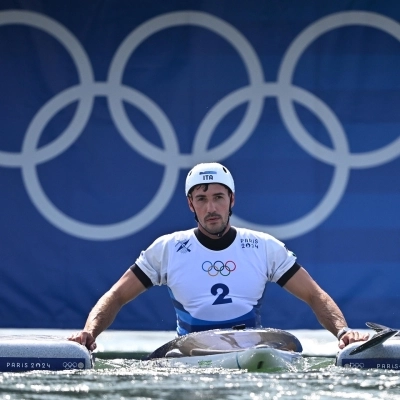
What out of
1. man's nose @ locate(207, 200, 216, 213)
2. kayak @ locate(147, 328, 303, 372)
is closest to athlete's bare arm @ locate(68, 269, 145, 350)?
kayak @ locate(147, 328, 303, 372)

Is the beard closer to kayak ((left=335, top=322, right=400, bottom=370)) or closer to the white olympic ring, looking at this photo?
kayak ((left=335, top=322, right=400, bottom=370))

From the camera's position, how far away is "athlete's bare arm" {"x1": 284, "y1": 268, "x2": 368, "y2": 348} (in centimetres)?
802

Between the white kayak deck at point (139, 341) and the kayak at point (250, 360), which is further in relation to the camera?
the white kayak deck at point (139, 341)

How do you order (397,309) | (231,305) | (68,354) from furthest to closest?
(397,309) → (231,305) → (68,354)

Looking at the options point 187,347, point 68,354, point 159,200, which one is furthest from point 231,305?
point 159,200

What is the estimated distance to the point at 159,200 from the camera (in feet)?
33.2

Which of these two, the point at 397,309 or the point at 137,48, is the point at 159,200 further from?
the point at 397,309

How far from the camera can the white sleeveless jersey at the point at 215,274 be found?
8.05 metres

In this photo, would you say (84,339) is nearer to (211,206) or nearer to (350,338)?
(211,206)

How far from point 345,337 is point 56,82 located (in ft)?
12.3

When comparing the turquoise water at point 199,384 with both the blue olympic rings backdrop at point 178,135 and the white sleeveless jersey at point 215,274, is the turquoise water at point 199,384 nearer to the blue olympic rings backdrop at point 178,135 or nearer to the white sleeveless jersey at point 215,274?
the white sleeveless jersey at point 215,274

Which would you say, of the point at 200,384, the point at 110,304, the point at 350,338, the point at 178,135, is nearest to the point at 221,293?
the point at 110,304

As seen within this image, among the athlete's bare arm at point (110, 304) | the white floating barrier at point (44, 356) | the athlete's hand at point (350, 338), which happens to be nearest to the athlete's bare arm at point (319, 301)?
the athlete's hand at point (350, 338)

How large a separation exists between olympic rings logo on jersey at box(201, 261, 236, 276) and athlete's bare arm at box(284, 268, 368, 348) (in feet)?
1.30
